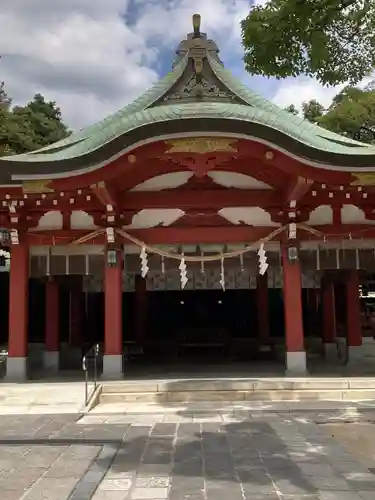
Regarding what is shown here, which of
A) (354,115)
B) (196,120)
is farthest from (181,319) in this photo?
(354,115)

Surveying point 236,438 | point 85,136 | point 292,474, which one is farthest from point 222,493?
point 85,136

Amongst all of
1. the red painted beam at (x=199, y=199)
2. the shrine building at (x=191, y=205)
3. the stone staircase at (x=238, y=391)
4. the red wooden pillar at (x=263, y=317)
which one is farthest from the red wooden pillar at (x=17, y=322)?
the red wooden pillar at (x=263, y=317)

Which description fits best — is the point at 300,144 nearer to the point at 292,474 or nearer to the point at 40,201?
the point at 40,201

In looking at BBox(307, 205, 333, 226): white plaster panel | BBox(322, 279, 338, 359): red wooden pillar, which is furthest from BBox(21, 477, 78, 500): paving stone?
BBox(322, 279, 338, 359): red wooden pillar

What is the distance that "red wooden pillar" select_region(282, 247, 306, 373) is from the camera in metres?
11.0

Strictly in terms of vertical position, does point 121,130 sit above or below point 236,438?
above

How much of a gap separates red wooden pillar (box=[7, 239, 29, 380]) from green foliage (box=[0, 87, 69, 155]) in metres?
16.1

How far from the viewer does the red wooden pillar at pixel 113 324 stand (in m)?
11.0

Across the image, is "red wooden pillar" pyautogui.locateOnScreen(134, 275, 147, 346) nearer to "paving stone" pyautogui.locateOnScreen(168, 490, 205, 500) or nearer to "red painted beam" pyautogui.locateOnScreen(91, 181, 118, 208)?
"red painted beam" pyautogui.locateOnScreen(91, 181, 118, 208)

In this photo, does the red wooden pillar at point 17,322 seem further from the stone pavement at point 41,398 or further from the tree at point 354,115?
the tree at point 354,115

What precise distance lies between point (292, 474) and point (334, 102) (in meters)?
30.4

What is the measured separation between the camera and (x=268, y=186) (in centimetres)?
1159

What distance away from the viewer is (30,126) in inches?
1499

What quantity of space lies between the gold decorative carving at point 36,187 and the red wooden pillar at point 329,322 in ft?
26.3
